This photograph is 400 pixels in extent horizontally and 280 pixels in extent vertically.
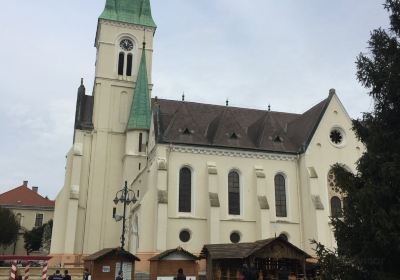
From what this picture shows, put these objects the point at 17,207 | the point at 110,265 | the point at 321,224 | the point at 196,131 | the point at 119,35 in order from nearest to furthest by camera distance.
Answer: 1. the point at 110,265
2. the point at 321,224
3. the point at 196,131
4. the point at 119,35
5. the point at 17,207

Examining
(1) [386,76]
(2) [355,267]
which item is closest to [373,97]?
(1) [386,76]

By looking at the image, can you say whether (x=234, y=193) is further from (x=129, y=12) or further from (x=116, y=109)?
(x=129, y=12)

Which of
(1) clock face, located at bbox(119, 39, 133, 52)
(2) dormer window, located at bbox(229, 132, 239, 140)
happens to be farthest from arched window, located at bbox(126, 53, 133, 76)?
(2) dormer window, located at bbox(229, 132, 239, 140)

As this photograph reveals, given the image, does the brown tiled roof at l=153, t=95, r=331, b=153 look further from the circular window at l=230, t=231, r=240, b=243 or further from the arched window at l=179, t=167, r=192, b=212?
the circular window at l=230, t=231, r=240, b=243

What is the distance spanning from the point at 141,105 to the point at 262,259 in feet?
80.5

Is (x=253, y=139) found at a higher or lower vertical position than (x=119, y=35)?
lower

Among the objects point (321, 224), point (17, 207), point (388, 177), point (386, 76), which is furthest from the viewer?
point (17, 207)

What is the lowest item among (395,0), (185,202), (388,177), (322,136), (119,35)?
(388,177)

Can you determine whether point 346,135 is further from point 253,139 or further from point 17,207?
point 17,207

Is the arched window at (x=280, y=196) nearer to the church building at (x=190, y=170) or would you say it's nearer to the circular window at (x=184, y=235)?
the church building at (x=190, y=170)

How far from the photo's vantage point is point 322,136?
128 feet

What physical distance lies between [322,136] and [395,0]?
24477mm

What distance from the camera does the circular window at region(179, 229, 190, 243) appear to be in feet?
113

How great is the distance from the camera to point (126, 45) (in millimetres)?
50469
